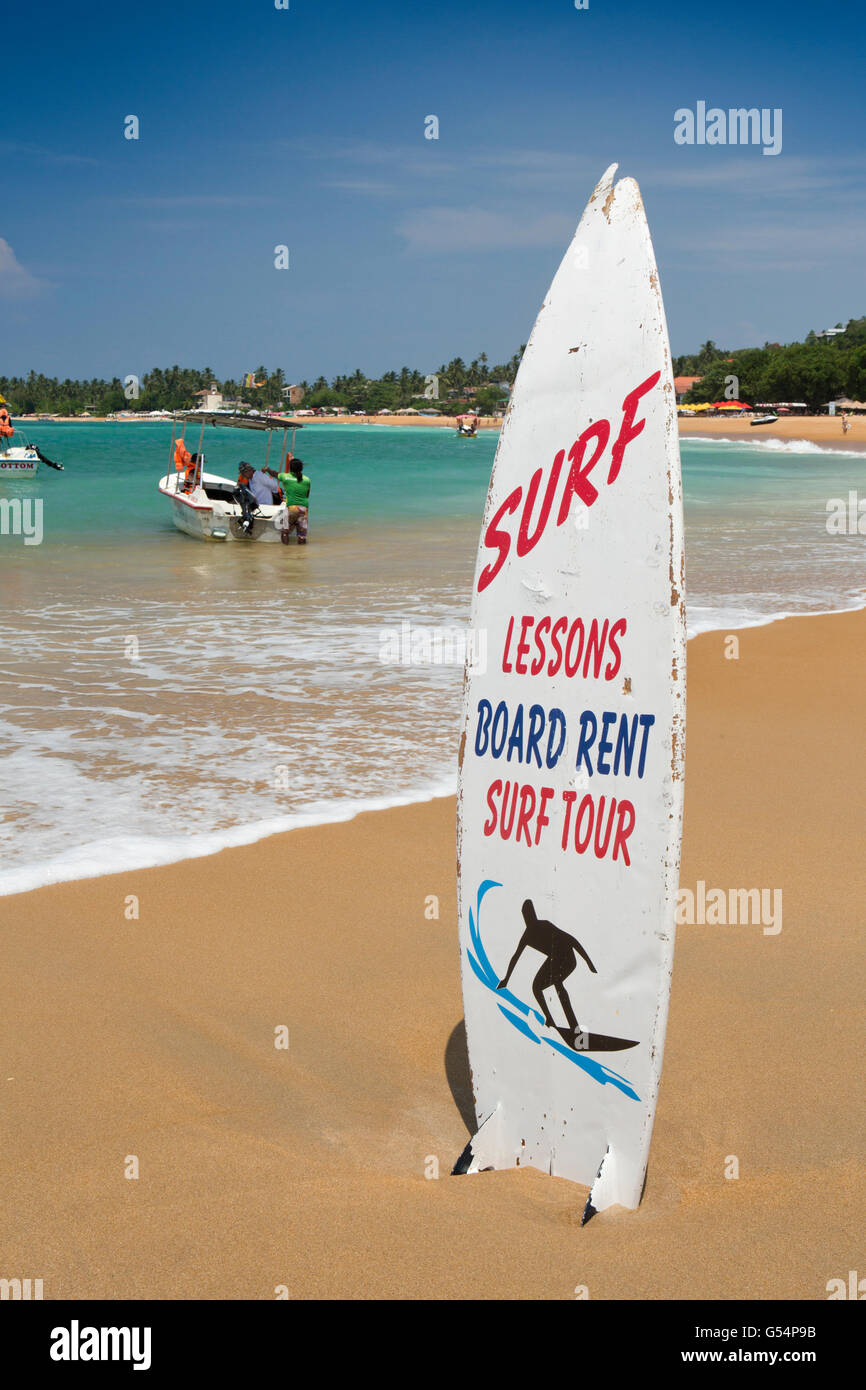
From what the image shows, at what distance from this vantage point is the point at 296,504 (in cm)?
2039

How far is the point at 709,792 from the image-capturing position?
238 inches

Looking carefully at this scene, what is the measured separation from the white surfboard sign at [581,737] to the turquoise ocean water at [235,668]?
2.49 m

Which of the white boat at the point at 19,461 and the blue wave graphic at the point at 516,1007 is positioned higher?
the white boat at the point at 19,461

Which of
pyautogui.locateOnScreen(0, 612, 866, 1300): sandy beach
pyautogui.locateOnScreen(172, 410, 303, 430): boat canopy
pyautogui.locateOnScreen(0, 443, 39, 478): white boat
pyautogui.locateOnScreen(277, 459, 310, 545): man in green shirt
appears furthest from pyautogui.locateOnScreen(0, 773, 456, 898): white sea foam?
pyautogui.locateOnScreen(0, 443, 39, 478): white boat

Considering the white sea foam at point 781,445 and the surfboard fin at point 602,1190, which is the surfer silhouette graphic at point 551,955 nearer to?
the surfboard fin at point 602,1190

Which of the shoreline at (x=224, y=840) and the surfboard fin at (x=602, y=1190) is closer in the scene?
the surfboard fin at (x=602, y=1190)

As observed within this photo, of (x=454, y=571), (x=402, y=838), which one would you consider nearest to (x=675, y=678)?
(x=402, y=838)

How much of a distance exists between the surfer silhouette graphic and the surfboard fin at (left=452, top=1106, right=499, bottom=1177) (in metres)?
0.34

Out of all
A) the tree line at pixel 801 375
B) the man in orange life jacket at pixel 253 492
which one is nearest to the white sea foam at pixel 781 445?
the tree line at pixel 801 375

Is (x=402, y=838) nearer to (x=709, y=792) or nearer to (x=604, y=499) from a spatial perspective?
(x=709, y=792)

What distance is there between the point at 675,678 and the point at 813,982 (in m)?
1.78

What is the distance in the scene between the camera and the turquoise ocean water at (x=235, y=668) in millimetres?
5844

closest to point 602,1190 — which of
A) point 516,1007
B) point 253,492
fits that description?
point 516,1007

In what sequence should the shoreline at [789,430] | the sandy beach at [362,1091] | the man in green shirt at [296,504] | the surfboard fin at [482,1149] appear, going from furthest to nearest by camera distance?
1. the shoreline at [789,430]
2. the man in green shirt at [296,504]
3. the surfboard fin at [482,1149]
4. the sandy beach at [362,1091]
